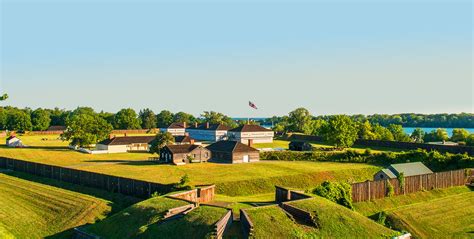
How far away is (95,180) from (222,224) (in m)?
24.3

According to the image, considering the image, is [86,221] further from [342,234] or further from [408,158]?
[408,158]

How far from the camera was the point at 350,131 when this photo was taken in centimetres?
8400

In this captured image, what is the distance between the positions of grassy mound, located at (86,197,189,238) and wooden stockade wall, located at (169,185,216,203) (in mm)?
1554

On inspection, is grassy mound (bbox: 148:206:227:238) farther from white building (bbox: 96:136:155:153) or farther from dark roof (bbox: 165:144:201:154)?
white building (bbox: 96:136:155:153)

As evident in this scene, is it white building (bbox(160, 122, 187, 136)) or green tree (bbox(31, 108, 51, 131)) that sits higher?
green tree (bbox(31, 108, 51, 131))

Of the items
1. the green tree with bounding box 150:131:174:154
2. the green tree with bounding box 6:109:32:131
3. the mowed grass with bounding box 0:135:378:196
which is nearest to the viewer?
the mowed grass with bounding box 0:135:378:196

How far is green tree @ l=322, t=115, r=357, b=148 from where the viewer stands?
82438mm

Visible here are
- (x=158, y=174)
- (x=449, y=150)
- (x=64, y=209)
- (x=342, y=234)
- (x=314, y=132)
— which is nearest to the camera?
(x=342, y=234)

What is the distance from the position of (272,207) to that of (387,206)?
15732 millimetres

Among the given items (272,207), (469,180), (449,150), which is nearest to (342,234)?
(272,207)

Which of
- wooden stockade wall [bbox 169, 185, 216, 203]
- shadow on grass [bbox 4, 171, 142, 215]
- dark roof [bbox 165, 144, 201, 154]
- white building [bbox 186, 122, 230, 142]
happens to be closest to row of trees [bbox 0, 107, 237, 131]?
white building [bbox 186, 122, 230, 142]

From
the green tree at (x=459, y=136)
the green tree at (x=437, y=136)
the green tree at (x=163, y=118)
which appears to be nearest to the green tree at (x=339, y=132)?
the green tree at (x=459, y=136)

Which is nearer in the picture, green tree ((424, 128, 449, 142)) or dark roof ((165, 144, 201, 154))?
dark roof ((165, 144, 201, 154))

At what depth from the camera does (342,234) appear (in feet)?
93.4
